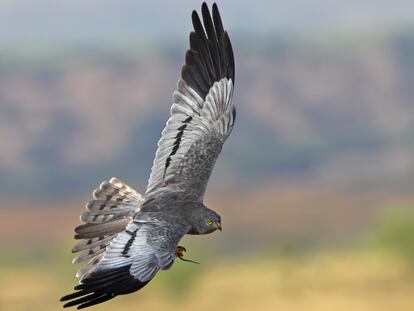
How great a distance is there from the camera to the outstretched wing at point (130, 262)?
1455 centimetres

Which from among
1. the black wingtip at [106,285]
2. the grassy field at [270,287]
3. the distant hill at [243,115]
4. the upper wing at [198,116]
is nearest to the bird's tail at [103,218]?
the upper wing at [198,116]

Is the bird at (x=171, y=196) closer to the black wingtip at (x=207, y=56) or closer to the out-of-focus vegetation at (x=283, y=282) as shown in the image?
the black wingtip at (x=207, y=56)

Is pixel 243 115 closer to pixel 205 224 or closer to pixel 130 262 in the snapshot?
pixel 205 224

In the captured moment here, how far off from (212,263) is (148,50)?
103085 millimetres

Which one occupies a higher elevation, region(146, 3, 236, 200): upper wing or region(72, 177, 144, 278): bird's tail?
region(146, 3, 236, 200): upper wing

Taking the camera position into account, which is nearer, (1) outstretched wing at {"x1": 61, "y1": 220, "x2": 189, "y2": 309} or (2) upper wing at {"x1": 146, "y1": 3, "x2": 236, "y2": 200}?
(1) outstretched wing at {"x1": 61, "y1": 220, "x2": 189, "y2": 309}

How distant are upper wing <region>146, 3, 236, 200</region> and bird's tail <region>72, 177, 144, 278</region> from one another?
1.50 ft

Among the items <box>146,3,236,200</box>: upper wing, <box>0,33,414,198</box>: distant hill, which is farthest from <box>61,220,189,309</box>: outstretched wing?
<box>0,33,414,198</box>: distant hill

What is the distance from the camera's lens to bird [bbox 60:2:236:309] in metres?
14.9

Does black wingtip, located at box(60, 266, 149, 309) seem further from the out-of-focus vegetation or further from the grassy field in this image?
the grassy field

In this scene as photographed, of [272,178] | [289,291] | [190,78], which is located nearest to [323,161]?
[272,178]

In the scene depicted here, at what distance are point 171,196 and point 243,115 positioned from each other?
5153 inches

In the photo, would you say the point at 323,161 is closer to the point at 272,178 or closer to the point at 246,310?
the point at 272,178

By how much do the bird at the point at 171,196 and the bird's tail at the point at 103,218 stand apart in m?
0.01
